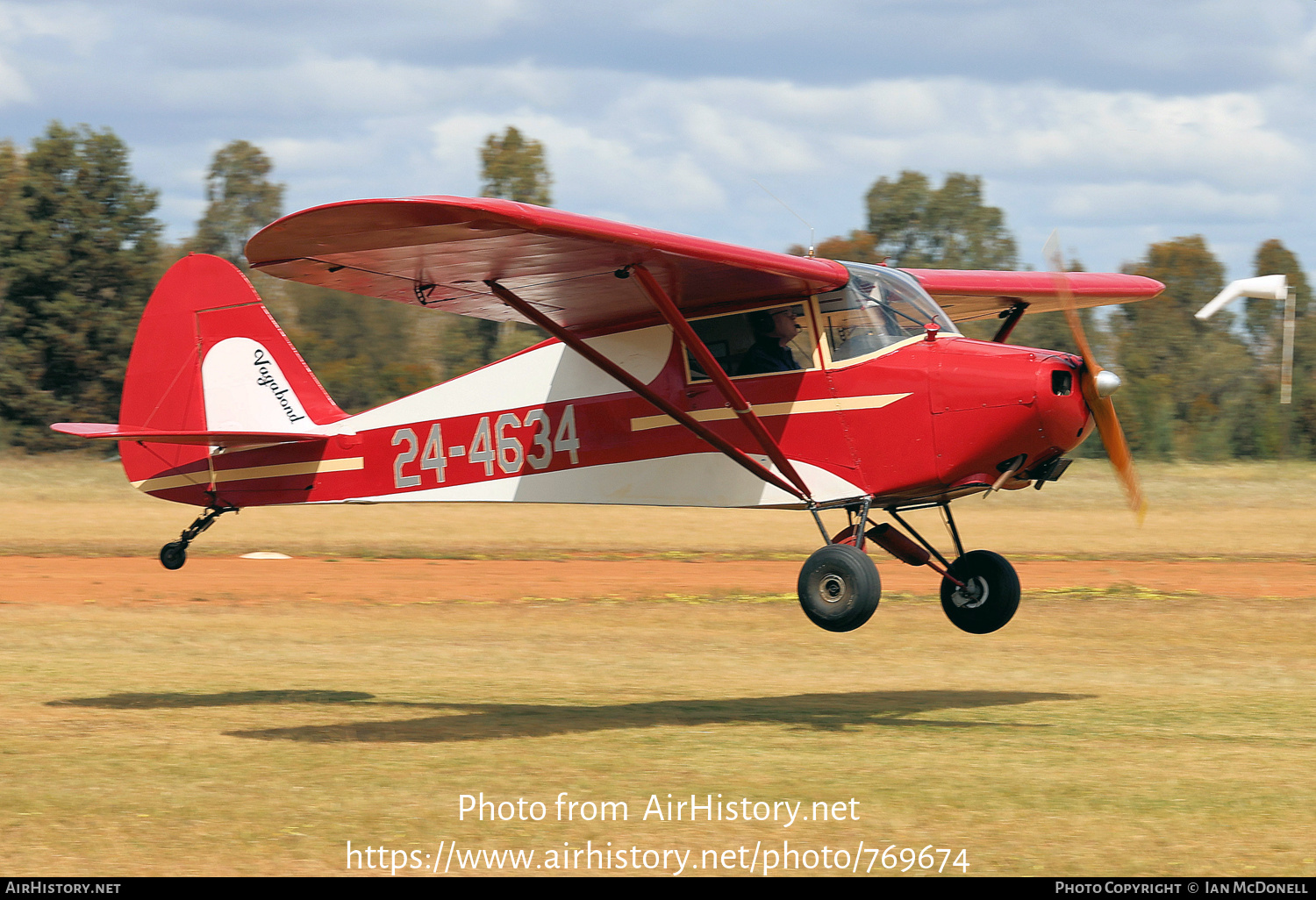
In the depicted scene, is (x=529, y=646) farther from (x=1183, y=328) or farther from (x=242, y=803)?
(x=1183, y=328)

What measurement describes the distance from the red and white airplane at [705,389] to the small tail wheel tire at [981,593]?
0.02 m

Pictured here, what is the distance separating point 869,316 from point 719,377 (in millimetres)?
1329

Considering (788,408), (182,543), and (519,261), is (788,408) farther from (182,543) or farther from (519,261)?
(182,543)

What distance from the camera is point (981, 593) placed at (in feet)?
37.1

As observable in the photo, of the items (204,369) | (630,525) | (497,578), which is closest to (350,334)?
(630,525)

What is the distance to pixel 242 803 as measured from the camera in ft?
27.6

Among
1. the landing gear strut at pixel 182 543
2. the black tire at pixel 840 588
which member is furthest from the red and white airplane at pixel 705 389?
the landing gear strut at pixel 182 543

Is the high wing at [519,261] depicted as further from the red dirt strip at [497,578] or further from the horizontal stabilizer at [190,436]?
the red dirt strip at [497,578]

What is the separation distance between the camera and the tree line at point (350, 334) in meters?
47.8

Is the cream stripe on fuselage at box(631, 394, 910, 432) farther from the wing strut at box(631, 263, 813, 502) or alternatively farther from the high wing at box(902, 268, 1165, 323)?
the high wing at box(902, 268, 1165, 323)

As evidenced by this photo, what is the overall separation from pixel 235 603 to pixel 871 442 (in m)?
13.5

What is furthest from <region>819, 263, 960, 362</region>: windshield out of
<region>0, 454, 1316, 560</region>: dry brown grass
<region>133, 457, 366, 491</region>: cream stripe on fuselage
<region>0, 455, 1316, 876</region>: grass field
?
<region>0, 454, 1316, 560</region>: dry brown grass

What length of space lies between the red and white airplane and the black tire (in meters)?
0.02

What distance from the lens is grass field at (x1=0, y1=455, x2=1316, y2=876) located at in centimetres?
767
